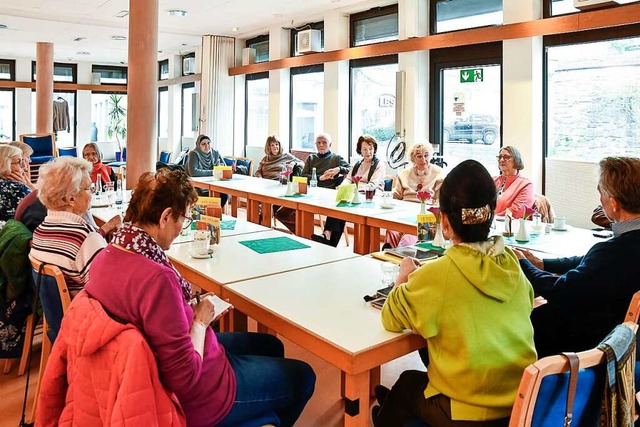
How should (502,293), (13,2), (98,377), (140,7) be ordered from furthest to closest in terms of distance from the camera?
(13,2)
(140,7)
(502,293)
(98,377)

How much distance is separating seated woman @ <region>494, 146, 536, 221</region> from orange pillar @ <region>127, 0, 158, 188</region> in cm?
364

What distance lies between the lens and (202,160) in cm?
665

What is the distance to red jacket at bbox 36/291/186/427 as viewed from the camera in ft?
4.23

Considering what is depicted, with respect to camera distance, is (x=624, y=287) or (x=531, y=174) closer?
(x=624, y=287)

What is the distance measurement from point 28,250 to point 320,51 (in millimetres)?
5727

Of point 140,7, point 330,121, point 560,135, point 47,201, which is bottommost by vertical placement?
point 47,201

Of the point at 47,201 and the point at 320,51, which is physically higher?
the point at 320,51

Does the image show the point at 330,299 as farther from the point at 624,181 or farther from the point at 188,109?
the point at 188,109

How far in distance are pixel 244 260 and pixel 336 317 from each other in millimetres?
842

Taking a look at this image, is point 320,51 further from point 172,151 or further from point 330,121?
point 172,151

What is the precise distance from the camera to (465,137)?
5852 millimetres

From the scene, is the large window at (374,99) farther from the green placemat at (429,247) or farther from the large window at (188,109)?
the large window at (188,109)

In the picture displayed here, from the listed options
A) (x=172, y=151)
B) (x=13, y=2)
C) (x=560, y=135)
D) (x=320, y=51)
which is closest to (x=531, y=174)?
(x=560, y=135)

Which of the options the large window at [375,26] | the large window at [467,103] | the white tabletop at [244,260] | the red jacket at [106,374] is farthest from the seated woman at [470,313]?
the large window at [375,26]
